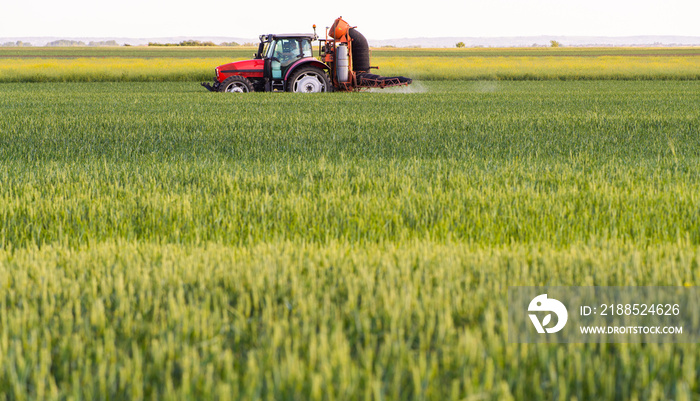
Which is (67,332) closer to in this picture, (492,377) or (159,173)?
(492,377)

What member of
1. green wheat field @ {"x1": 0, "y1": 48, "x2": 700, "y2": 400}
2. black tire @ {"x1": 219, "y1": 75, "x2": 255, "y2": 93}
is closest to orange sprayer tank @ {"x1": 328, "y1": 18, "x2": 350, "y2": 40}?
black tire @ {"x1": 219, "y1": 75, "x2": 255, "y2": 93}

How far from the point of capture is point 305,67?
64.8ft

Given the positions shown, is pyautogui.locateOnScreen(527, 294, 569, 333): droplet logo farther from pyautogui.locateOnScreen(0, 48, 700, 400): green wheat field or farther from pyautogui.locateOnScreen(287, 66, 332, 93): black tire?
pyautogui.locateOnScreen(287, 66, 332, 93): black tire

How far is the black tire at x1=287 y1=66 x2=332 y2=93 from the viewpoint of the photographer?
776 inches

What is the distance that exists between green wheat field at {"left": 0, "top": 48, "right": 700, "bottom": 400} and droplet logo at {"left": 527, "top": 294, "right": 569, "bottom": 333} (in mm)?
134

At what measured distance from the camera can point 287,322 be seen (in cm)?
224

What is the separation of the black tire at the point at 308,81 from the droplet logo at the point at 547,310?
1793 centimetres

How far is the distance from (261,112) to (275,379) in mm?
12377

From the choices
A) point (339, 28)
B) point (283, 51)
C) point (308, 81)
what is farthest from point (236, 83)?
point (339, 28)

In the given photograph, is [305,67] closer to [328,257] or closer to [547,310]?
[328,257]

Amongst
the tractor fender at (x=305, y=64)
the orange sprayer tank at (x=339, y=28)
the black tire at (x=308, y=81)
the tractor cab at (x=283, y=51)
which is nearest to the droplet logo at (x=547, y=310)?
the tractor fender at (x=305, y=64)

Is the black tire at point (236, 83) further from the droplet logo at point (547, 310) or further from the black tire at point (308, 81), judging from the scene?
the droplet logo at point (547, 310)

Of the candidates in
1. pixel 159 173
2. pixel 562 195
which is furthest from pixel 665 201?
pixel 159 173

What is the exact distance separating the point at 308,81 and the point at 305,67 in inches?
19.2
